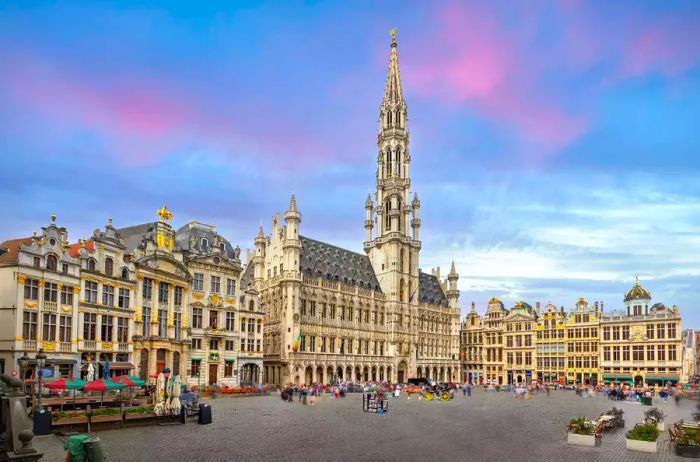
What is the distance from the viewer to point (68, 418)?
2892cm

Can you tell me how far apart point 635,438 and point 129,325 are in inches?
1735

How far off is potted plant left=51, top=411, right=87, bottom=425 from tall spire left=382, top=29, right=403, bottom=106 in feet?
318

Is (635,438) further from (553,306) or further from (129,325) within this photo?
(553,306)

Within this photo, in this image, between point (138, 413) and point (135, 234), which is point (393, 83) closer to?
point (135, 234)

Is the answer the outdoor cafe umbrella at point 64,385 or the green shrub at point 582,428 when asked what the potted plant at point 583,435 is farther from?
the outdoor cafe umbrella at point 64,385

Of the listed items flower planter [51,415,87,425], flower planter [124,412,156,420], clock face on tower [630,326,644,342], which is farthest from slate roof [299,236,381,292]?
flower planter [51,415,87,425]

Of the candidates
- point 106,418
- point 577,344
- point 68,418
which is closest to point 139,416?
point 106,418

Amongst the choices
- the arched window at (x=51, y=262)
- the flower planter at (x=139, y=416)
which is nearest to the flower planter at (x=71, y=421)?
the flower planter at (x=139, y=416)

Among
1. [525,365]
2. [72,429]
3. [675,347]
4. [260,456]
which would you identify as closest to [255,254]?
[525,365]

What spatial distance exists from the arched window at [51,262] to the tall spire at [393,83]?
80169mm

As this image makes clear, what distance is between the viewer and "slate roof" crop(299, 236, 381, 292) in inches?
3760

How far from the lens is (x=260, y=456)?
75.9ft

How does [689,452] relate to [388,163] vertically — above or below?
below

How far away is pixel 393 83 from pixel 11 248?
276ft
